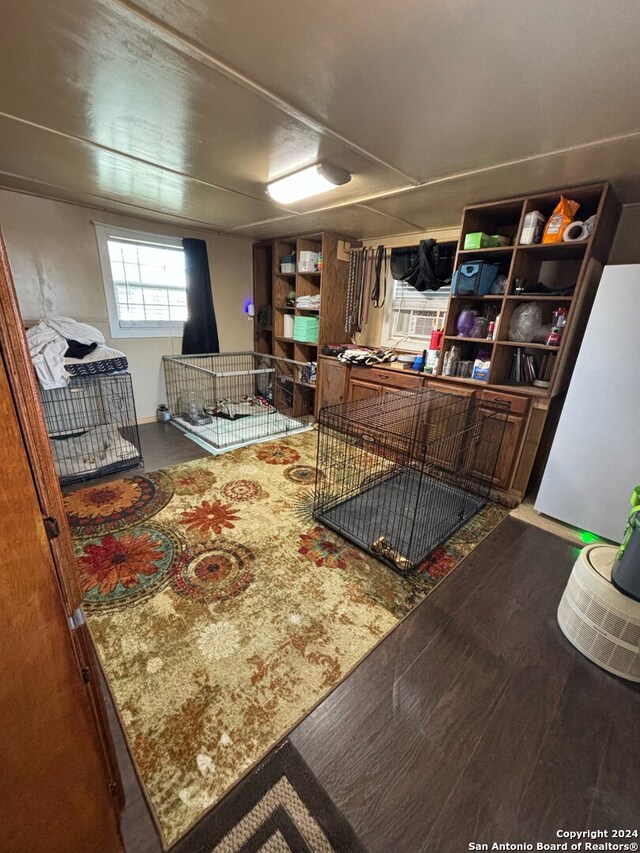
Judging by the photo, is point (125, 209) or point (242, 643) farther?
point (125, 209)

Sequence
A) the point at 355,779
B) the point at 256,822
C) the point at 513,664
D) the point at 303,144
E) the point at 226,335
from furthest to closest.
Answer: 1. the point at 226,335
2. the point at 303,144
3. the point at 513,664
4. the point at 355,779
5. the point at 256,822

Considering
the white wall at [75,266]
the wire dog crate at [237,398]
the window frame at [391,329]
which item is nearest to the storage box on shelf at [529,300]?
the window frame at [391,329]

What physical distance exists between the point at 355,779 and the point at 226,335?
4.45 meters

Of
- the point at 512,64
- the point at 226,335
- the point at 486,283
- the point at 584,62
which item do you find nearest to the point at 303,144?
the point at 512,64

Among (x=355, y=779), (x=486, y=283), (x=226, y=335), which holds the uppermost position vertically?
(x=486, y=283)

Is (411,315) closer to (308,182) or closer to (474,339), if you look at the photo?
(474,339)

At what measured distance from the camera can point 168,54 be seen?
1.20 meters

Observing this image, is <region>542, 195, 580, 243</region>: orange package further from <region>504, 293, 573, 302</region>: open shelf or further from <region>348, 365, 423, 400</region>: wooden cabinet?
<region>348, 365, 423, 400</region>: wooden cabinet

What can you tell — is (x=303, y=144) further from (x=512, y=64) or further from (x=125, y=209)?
(x=125, y=209)

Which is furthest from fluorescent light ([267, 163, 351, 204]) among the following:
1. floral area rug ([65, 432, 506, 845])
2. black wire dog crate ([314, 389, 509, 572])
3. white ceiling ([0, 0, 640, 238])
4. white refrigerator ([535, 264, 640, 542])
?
floral area rug ([65, 432, 506, 845])

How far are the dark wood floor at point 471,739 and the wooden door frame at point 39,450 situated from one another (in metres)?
0.74

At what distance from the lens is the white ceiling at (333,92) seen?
1.01 meters

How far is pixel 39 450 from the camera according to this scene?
0.59 m

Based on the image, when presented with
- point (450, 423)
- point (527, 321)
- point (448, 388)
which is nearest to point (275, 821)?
point (450, 423)
